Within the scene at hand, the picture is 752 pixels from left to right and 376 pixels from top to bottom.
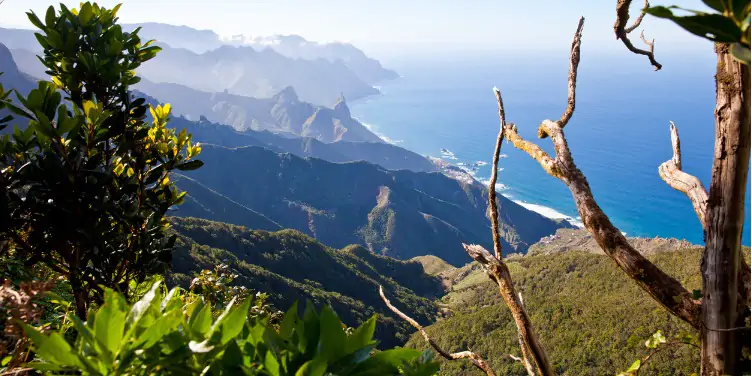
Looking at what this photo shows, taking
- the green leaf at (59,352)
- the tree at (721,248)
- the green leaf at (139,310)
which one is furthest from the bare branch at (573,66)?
the green leaf at (59,352)

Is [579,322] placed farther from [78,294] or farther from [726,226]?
[78,294]

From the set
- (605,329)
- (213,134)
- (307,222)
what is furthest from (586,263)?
(213,134)

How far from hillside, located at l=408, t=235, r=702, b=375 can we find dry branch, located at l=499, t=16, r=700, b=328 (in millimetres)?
25832

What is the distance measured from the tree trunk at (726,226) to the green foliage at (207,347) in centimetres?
100

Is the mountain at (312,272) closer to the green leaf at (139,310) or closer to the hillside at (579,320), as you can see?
the hillside at (579,320)

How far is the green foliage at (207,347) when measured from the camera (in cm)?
75

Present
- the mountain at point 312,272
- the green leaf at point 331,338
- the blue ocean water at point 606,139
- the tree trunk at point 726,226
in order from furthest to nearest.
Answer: the blue ocean water at point 606,139 < the mountain at point 312,272 < the tree trunk at point 726,226 < the green leaf at point 331,338

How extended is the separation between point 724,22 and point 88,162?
2.33 meters

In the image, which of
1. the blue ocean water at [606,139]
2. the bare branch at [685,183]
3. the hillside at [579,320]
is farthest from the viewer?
the blue ocean water at [606,139]

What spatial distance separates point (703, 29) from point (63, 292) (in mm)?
3475

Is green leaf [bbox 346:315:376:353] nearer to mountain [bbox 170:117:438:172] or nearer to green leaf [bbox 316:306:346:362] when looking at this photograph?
green leaf [bbox 316:306:346:362]

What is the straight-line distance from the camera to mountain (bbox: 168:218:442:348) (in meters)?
48.4

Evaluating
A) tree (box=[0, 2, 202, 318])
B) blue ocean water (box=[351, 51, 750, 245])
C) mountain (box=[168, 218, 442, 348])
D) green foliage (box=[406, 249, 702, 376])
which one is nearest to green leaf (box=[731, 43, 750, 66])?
tree (box=[0, 2, 202, 318])

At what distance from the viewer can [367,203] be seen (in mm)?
115875
